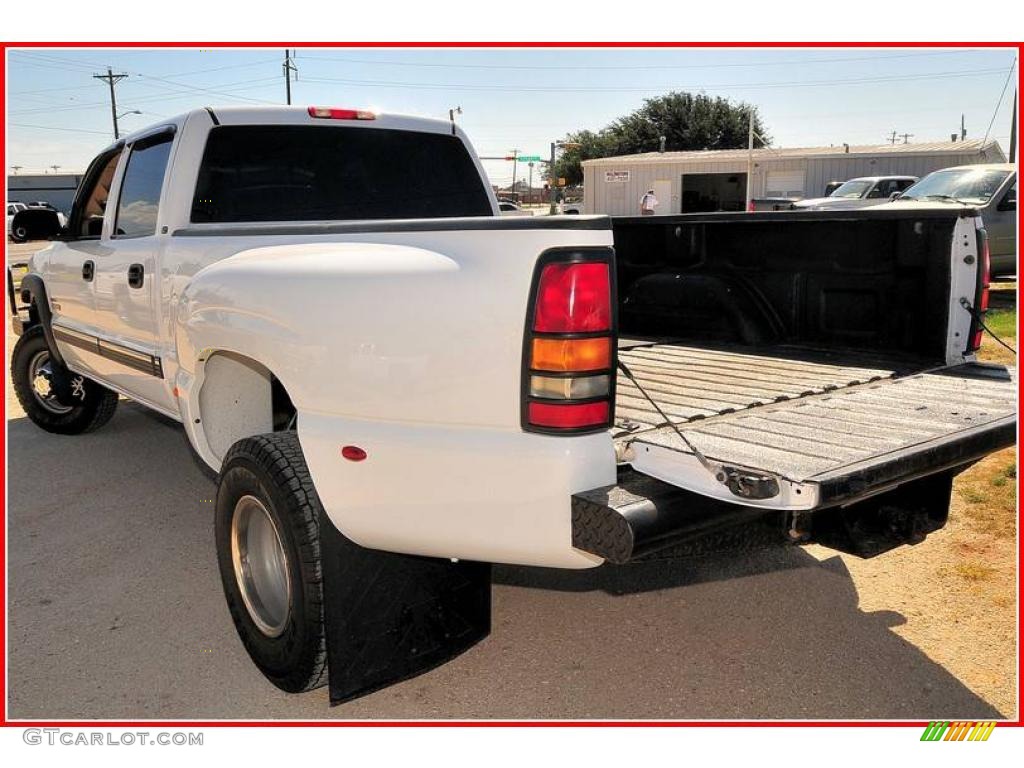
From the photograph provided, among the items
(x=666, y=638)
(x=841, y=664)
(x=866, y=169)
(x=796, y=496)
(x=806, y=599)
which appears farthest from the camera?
(x=866, y=169)

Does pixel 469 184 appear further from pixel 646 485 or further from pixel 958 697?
pixel 958 697

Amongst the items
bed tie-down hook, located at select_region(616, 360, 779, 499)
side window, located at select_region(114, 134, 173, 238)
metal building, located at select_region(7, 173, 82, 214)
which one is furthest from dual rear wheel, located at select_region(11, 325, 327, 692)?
metal building, located at select_region(7, 173, 82, 214)

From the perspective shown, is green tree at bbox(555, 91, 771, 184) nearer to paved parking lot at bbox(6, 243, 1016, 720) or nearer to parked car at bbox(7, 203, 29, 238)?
parked car at bbox(7, 203, 29, 238)

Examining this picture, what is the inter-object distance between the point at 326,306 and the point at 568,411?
0.85 meters

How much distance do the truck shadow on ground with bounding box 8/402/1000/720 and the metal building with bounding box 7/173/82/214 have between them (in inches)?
3112

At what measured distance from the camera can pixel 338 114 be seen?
15.2 ft

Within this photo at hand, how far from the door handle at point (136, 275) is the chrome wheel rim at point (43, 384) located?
104 inches

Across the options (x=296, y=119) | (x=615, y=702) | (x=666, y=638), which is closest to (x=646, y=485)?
(x=615, y=702)

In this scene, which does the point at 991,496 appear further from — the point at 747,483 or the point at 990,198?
the point at 990,198

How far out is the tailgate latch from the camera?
2.44m

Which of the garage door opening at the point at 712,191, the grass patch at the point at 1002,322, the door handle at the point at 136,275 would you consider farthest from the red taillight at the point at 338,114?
the garage door opening at the point at 712,191

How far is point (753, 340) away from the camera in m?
4.57

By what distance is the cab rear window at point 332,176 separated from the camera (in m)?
4.31

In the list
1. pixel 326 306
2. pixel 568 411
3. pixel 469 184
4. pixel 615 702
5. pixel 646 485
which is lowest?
pixel 615 702
